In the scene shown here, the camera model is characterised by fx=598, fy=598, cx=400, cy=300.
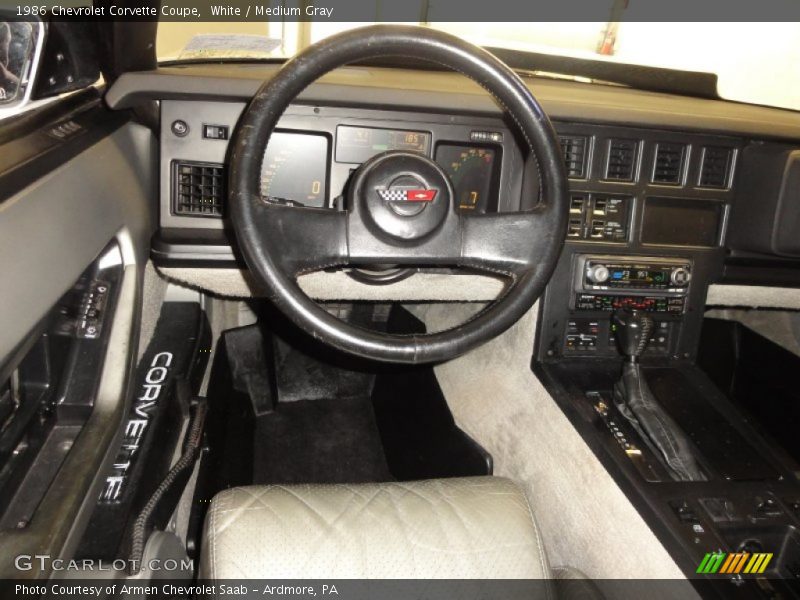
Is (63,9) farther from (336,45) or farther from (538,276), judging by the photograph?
(538,276)

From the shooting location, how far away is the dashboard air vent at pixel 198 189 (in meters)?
1.20

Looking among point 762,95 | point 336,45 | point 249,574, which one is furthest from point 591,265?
point 762,95

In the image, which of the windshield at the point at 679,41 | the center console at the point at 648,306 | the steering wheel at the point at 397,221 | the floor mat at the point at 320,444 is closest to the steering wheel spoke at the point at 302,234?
the steering wheel at the point at 397,221

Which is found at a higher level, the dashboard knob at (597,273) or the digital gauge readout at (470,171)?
the digital gauge readout at (470,171)

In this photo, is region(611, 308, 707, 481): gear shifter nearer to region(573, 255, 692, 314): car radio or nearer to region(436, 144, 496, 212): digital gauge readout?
region(573, 255, 692, 314): car radio

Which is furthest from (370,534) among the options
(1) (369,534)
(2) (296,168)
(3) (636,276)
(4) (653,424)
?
(3) (636,276)

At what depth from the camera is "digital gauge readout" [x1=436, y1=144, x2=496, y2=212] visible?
4.18 ft

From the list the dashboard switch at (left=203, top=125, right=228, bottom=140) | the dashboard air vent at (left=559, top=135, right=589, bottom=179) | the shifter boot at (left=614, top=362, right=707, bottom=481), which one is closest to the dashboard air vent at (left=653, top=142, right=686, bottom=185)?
the dashboard air vent at (left=559, top=135, right=589, bottom=179)

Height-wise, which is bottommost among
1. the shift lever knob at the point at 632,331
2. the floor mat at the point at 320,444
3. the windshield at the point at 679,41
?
the floor mat at the point at 320,444

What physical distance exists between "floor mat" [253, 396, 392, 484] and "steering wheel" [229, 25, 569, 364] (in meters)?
1.10

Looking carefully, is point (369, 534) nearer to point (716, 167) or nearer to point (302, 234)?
point (302, 234)

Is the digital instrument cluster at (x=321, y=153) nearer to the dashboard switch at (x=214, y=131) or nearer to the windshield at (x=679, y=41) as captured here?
the dashboard switch at (x=214, y=131)

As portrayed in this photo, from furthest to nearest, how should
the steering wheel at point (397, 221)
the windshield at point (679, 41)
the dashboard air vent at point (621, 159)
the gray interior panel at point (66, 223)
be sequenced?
the windshield at point (679, 41)
the dashboard air vent at point (621, 159)
the steering wheel at point (397, 221)
the gray interior panel at point (66, 223)

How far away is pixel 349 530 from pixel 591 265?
0.77 m
